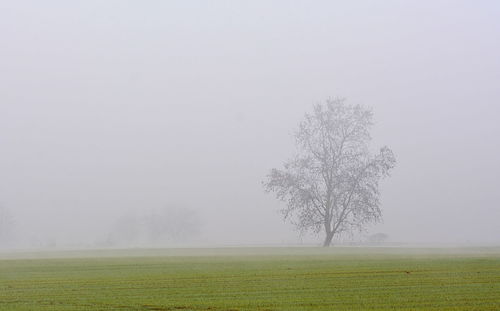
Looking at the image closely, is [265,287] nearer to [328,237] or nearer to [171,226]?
[328,237]

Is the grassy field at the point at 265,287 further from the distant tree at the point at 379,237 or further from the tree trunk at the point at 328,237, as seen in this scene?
the distant tree at the point at 379,237

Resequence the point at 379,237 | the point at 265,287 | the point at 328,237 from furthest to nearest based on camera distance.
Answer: the point at 379,237 → the point at 328,237 → the point at 265,287

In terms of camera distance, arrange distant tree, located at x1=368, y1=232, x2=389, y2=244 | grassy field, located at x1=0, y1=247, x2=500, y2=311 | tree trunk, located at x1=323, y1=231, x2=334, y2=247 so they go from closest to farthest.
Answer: grassy field, located at x1=0, y1=247, x2=500, y2=311, tree trunk, located at x1=323, y1=231, x2=334, y2=247, distant tree, located at x1=368, y1=232, x2=389, y2=244

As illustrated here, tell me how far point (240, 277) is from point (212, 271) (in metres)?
3.63

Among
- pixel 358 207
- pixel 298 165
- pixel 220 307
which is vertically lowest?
pixel 220 307

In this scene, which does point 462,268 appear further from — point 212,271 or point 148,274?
point 148,274

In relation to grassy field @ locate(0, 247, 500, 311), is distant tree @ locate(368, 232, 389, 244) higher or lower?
higher

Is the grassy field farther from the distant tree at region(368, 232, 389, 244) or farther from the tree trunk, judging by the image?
the distant tree at region(368, 232, 389, 244)

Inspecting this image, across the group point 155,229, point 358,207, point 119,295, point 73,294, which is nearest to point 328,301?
point 119,295

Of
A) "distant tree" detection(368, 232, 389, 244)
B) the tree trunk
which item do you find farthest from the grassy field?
"distant tree" detection(368, 232, 389, 244)

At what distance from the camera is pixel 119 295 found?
2020 centimetres

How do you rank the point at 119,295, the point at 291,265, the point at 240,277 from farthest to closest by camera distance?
the point at 291,265
the point at 240,277
the point at 119,295

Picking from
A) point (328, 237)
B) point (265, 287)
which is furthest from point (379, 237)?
point (265, 287)

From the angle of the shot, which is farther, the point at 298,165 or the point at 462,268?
the point at 298,165
